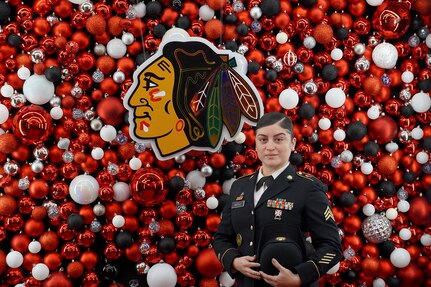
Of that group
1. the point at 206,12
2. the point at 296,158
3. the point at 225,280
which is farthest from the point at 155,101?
the point at 225,280

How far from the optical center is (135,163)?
2566 millimetres

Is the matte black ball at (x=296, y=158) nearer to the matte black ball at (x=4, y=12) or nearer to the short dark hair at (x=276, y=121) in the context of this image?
the short dark hair at (x=276, y=121)

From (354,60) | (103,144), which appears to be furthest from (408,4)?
(103,144)

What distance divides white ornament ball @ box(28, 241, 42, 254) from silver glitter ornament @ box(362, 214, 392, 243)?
1.62 meters

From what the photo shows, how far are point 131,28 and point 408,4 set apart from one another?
1.43 meters

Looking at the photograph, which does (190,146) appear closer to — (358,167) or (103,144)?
(103,144)

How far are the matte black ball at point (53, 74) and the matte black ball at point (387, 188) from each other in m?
1.70

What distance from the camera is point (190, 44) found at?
2523 mm

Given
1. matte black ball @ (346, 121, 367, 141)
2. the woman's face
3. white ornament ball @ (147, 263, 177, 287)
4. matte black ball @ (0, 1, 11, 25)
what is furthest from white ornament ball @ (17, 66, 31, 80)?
matte black ball @ (346, 121, 367, 141)

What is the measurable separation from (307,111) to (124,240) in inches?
43.2

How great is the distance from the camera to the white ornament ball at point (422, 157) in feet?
8.87

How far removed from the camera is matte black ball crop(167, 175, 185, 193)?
2.55m

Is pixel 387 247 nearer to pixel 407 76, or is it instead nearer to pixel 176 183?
pixel 407 76

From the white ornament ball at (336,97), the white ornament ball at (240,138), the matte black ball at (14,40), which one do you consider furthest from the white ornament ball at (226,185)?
the matte black ball at (14,40)
